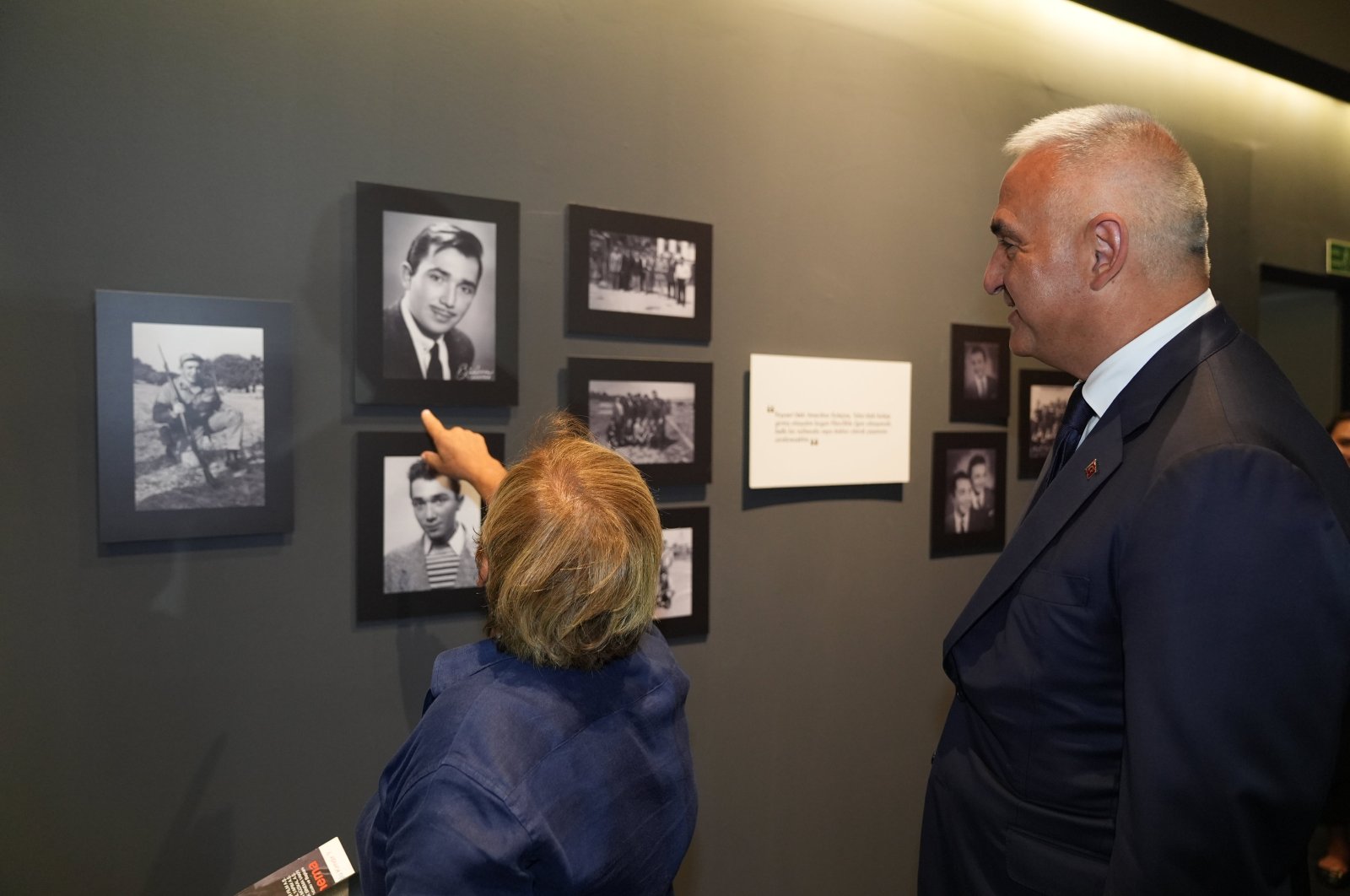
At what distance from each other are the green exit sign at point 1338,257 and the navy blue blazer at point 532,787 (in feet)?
16.2

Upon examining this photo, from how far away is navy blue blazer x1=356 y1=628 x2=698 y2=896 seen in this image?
4.11ft

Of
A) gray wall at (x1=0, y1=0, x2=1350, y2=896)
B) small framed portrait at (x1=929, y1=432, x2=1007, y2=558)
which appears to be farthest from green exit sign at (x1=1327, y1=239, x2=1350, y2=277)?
small framed portrait at (x1=929, y1=432, x2=1007, y2=558)

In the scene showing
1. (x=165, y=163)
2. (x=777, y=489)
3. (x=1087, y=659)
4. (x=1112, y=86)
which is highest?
(x=1112, y=86)

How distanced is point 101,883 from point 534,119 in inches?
90.4

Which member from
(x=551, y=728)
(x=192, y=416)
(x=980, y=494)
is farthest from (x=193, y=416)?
(x=980, y=494)

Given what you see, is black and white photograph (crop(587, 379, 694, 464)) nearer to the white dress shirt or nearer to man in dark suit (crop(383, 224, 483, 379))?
man in dark suit (crop(383, 224, 483, 379))

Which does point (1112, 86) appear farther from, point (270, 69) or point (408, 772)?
point (408, 772)

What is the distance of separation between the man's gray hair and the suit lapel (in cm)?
15

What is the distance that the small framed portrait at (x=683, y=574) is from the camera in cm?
282

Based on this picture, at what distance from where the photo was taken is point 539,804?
1.31 m

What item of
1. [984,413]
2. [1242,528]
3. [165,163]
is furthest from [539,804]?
[984,413]

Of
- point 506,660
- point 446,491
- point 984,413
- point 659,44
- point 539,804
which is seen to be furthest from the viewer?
point 984,413

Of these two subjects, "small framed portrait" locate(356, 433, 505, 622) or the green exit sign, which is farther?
the green exit sign

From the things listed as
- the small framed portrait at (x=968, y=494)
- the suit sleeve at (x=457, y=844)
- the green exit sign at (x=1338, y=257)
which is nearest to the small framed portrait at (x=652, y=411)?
the small framed portrait at (x=968, y=494)
